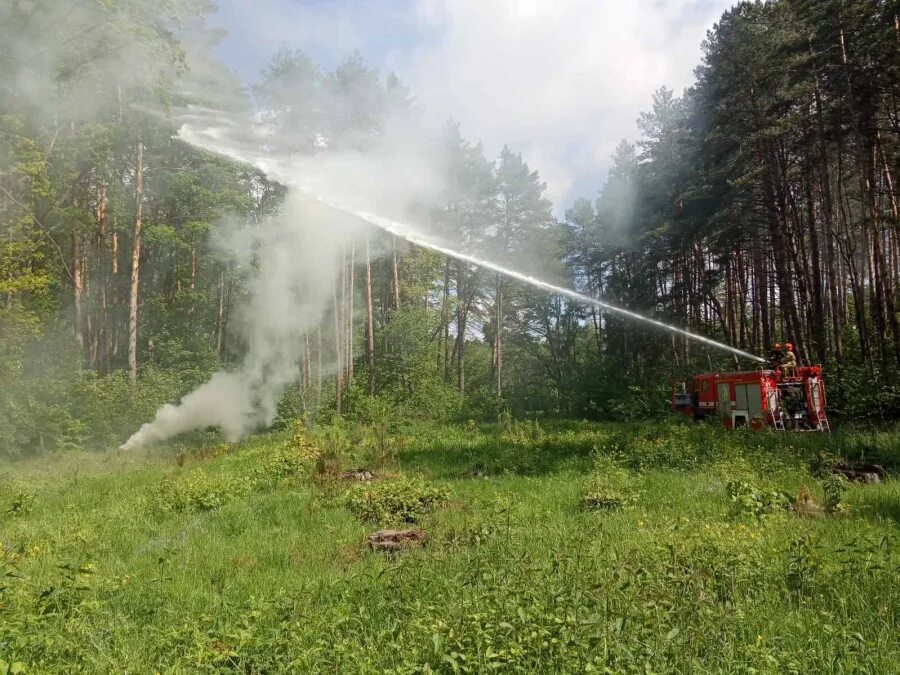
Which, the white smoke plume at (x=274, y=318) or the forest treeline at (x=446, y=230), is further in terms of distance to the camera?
the white smoke plume at (x=274, y=318)

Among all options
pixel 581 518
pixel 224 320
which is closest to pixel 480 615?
pixel 581 518

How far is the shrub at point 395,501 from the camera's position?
8.38 metres

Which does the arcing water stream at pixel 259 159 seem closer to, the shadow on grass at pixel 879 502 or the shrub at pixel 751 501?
the shadow on grass at pixel 879 502

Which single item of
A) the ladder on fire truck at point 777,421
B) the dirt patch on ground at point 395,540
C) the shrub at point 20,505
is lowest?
the dirt patch on ground at point 395,540

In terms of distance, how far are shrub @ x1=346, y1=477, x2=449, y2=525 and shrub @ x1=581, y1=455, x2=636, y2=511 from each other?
7.99 feet

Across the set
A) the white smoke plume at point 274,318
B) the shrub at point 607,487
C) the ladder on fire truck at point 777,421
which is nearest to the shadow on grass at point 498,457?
the shrub at point 607,487

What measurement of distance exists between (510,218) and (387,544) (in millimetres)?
28831

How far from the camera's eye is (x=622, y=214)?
3241 centimetres

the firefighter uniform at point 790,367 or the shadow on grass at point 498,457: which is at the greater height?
the firefighter uniform at point 790,367

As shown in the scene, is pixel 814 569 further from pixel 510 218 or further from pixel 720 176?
pixel 510 218

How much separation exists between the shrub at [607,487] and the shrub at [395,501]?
2.44m

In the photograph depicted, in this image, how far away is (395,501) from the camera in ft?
28.7

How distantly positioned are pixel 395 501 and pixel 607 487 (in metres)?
3.48

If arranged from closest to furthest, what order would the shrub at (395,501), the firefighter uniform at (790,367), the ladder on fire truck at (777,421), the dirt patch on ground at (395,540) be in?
the dirt patch on ground at (395,540), the shrub at (395,501), the ladder on fire truck at (777,421), the firefighter uniform at (790,367)
